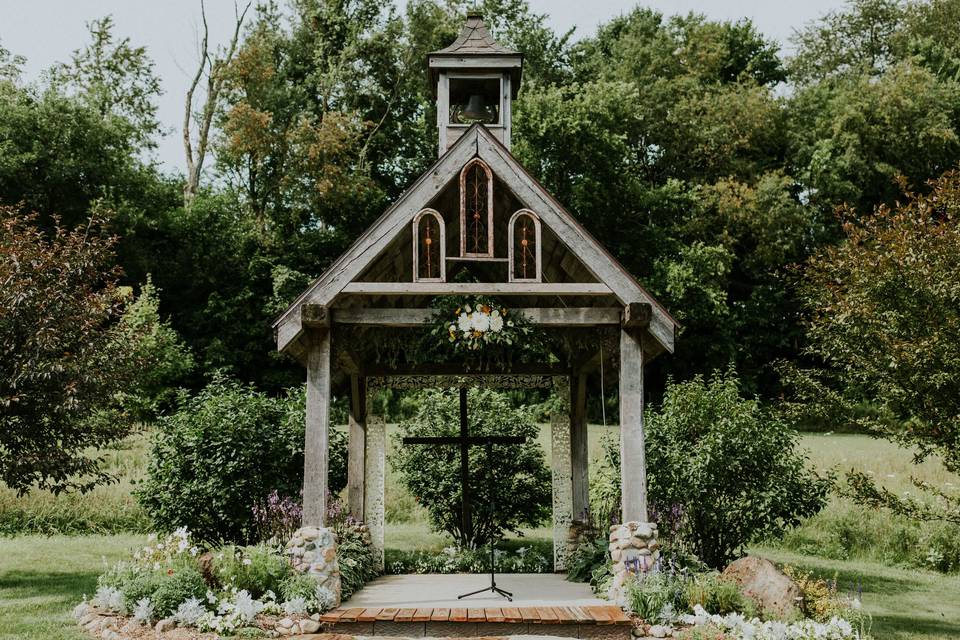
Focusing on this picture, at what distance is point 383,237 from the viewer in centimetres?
862

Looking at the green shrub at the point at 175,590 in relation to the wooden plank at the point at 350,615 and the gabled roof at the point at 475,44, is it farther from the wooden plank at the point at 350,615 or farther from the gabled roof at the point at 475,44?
the gabled roof at the point at 475,44

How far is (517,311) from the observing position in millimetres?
8945

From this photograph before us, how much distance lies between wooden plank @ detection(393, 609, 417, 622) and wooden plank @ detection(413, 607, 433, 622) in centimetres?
3

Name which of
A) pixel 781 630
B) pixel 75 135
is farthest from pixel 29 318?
pixel 75 135

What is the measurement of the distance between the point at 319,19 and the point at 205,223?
8.66 m

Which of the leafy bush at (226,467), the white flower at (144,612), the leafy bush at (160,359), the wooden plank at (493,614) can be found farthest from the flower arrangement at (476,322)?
the leafy bush at (160,359)

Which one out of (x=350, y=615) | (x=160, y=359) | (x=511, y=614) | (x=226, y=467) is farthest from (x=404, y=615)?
(x=160, y=359)

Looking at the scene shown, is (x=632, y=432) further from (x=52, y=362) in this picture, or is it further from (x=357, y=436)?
(x=52, y=362)

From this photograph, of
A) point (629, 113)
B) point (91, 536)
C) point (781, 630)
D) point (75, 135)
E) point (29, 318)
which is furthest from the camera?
point (629, 113)

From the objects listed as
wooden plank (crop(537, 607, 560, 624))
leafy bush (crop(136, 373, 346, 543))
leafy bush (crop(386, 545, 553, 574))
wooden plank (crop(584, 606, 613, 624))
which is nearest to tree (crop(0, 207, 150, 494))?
leafy bush (crop(136, 373, 346, 543))

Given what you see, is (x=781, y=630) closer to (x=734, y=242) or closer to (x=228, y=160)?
(x=734, y=242)

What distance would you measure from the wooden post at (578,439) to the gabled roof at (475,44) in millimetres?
4148

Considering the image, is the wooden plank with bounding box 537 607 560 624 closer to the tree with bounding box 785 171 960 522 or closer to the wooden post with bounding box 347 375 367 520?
the tree with bounding box 785 171 960 522

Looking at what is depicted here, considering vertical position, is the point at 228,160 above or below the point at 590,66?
below
